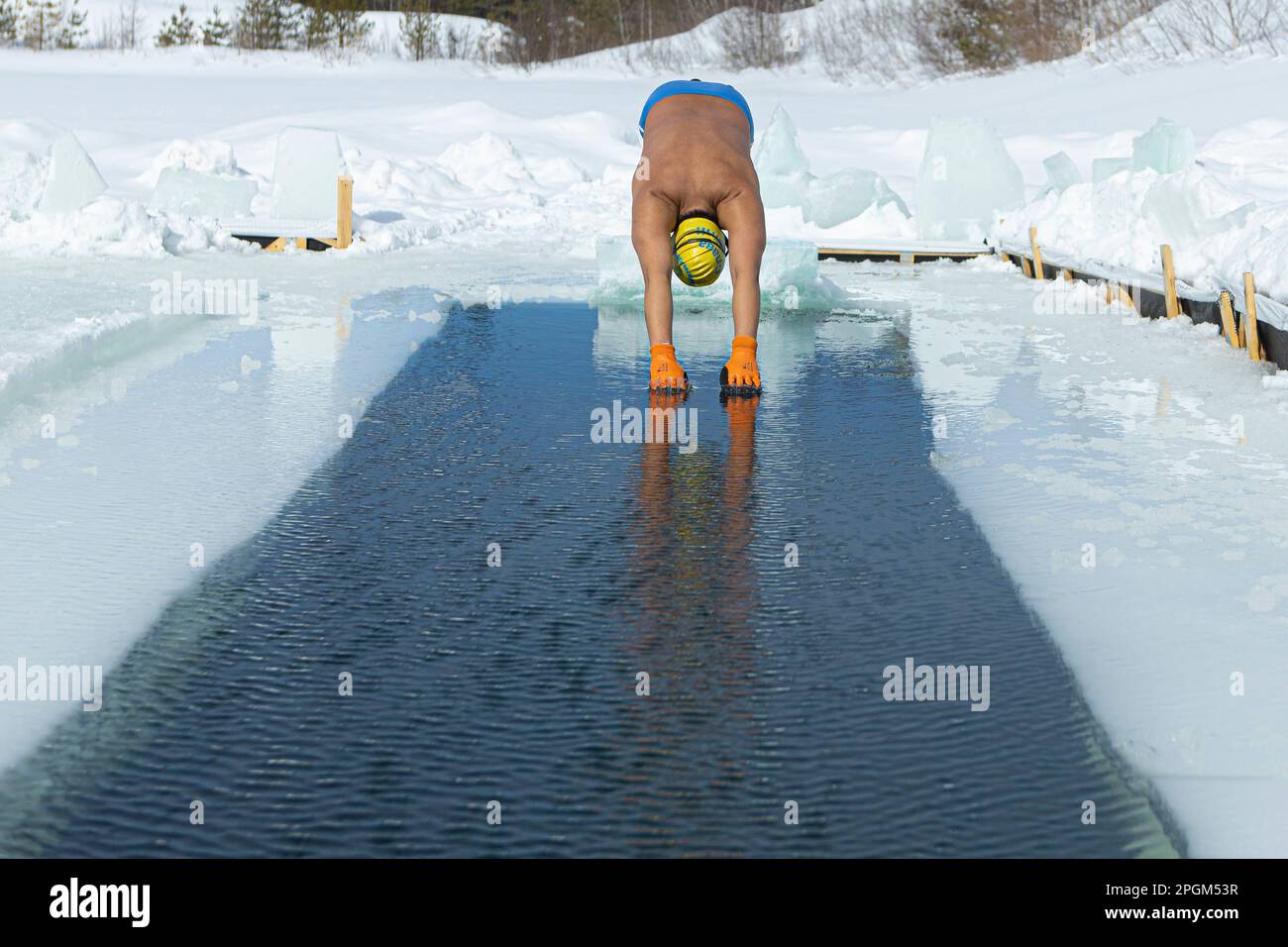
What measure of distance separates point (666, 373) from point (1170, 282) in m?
3.24

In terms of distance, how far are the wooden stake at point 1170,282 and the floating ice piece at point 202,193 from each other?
9.77 metres

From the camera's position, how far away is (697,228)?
17.8ft

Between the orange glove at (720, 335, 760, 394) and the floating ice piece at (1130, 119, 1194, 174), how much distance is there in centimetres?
745

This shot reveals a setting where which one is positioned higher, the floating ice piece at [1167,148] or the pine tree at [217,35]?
the pine tree at [217,35]

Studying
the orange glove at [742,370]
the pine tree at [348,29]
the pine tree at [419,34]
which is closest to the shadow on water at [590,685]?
the orange glove at [742,370]

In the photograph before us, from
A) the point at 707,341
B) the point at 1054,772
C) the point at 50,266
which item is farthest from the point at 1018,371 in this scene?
the point at 50,266

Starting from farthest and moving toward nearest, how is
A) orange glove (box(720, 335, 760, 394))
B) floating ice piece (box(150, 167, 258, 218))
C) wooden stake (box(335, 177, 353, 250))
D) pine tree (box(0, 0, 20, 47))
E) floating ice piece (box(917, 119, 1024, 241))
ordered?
pine tree (box(0, 0, 20, 47))
floating ice piece (box(150, 167, 258, 218))
floating ice piece (box(917, 119, 1024, 241))
wooden stake (box(335, 177, 353, 250))
orange glove (box(720, 335, 760, 394))

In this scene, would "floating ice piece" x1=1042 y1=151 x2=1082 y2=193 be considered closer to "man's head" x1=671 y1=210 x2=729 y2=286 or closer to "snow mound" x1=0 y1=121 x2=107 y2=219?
"snow mound" x1=0 y1=121 x2=107 y2=219

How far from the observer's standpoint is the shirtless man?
543 cm

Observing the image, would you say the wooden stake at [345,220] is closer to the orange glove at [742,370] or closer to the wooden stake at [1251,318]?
the orange glove at [742,370]

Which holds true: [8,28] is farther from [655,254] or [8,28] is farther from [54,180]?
[655,254]

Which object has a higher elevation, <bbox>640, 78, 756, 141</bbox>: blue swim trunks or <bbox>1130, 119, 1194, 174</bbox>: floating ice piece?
<bbox>1130, 119, 1194, 174</bbox>: floating ice piece

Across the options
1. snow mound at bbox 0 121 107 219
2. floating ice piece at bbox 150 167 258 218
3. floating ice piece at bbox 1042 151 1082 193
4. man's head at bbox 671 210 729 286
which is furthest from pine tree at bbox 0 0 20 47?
man's head at bbox 671 210 729 286

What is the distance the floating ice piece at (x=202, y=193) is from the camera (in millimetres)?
14727
